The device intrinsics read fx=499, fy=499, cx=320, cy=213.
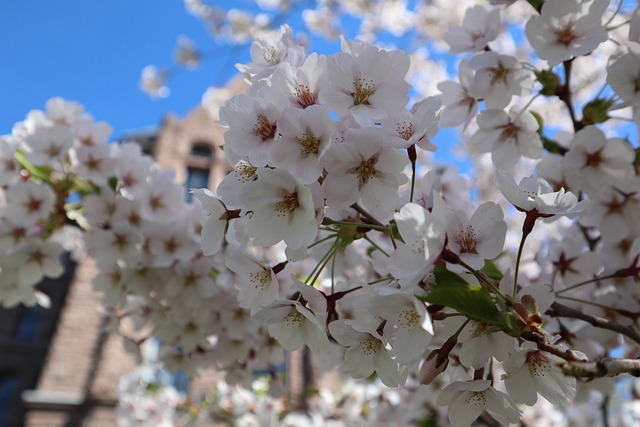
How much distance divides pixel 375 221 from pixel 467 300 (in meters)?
0.30

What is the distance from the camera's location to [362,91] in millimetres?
869

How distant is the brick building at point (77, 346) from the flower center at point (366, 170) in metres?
5.79

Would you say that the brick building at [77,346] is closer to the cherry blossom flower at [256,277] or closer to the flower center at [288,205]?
the cherry blossom flower at [256,277]

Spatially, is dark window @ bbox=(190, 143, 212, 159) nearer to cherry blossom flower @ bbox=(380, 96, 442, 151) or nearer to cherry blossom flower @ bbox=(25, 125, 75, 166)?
cherry blossom flower @ bbox=(25, 125, 75, 166)

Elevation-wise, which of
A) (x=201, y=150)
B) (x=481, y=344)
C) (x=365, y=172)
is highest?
(x=201, y=150)

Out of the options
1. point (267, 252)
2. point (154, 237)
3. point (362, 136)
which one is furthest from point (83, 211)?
point (362, 136)

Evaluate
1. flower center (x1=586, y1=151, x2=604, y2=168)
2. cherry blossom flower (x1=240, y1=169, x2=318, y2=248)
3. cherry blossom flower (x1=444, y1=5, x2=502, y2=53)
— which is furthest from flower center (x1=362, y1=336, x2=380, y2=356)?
cherry blossom flower (x1=444, y1=5, x2=502, y2=53)

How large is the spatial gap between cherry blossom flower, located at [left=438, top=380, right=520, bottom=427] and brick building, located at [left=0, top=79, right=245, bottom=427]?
19.2ft

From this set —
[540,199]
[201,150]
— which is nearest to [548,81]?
[540,199]

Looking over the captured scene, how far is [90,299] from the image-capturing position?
8.89 metres

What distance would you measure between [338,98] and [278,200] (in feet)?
0.66

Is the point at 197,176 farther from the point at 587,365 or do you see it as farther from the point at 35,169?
the point at 587,365

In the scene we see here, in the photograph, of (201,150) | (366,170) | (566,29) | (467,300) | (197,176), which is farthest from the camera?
(201,150)

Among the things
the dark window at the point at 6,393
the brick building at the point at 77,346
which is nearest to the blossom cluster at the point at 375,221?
the brick building at the point at 77,346
